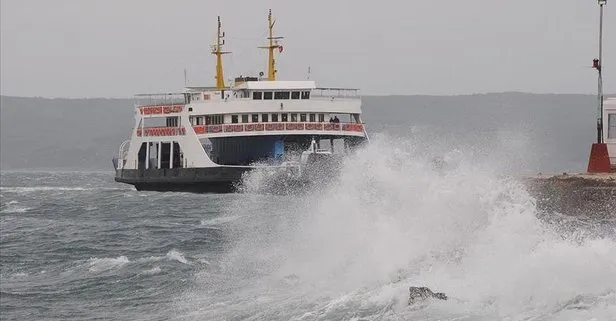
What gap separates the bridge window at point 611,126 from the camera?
102ft

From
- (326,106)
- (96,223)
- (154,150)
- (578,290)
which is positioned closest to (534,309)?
(578,290)

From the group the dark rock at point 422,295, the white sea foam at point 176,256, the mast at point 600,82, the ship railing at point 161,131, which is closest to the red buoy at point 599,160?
the mast at point 600,82

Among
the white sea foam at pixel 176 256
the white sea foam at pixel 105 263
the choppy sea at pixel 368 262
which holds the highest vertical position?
the choppy sea at pixel 368 262

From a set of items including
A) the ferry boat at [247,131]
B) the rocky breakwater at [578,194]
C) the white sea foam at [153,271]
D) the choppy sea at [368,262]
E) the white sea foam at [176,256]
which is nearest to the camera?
the choppy sea at [368,262]

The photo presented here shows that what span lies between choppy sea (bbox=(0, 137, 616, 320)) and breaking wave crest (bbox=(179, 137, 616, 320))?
1.3 inches

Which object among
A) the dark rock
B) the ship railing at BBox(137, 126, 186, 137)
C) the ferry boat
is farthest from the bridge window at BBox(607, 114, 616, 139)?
the ship railing at BBox(137, 126, 186, 137)

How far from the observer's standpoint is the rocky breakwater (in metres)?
26.2

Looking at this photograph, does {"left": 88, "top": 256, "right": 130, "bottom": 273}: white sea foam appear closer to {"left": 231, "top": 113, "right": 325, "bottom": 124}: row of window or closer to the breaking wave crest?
the breaking wave crest

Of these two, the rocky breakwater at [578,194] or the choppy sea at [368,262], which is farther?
the rocky breakwater at [578,194]

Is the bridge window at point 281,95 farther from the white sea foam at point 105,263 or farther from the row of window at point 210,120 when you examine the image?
the white sea foam at point 105,263

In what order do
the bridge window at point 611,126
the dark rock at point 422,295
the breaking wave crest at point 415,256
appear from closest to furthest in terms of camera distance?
the breaking wave crest at point 415,256 → the dark rock at point 422,295 → the bridge window at point 611,126

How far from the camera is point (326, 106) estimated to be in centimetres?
6450

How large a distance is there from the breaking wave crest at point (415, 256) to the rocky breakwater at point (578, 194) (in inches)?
67.0

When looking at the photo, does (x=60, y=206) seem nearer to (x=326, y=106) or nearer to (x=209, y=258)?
(x=326, y=106)
